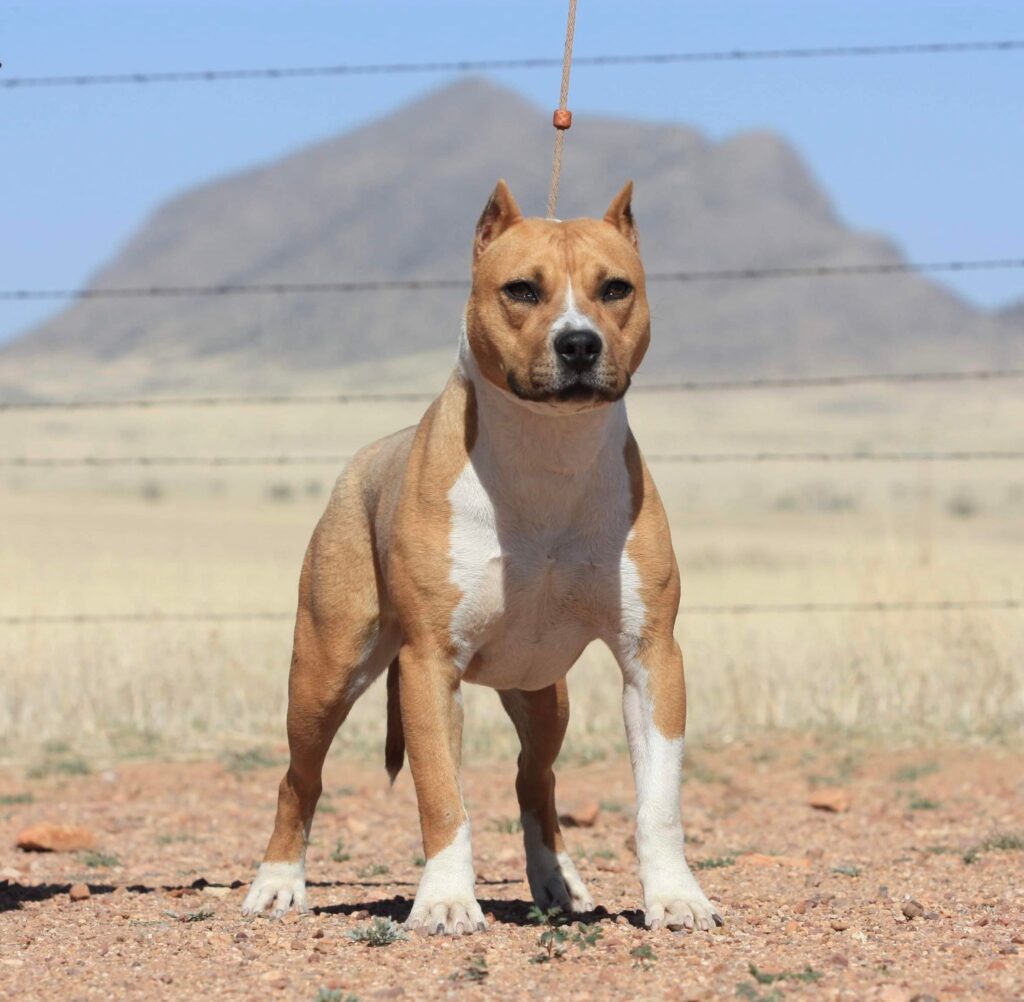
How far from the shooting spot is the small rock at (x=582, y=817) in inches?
363

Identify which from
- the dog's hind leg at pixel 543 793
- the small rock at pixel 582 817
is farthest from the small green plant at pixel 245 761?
the dog's hind leg at pixel 543 793

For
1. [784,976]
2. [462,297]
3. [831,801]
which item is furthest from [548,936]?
[462,297]

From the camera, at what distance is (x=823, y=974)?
16.2ft

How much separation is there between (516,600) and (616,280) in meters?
1.00


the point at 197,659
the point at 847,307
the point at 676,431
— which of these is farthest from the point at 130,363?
the point at 197,659

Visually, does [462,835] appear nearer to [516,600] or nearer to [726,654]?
[516,600]

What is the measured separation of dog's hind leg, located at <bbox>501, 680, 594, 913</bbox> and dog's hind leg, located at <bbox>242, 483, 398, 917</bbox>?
0.56m

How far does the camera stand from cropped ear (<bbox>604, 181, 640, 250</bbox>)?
5.88 m

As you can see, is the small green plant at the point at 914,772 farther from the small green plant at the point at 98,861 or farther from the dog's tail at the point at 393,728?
the small green plant at the point at 98,861

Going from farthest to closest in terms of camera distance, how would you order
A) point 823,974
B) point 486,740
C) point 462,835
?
point 486,740 < point 462,835 < point 823,974

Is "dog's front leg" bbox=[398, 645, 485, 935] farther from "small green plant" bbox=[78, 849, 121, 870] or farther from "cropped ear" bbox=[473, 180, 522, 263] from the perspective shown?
"small green plant" bbox=[78, 849, 121, 870]

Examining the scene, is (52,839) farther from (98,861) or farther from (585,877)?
(585,877)

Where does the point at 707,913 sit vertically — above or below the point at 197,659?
above

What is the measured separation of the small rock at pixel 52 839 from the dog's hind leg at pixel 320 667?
2.20 meters
